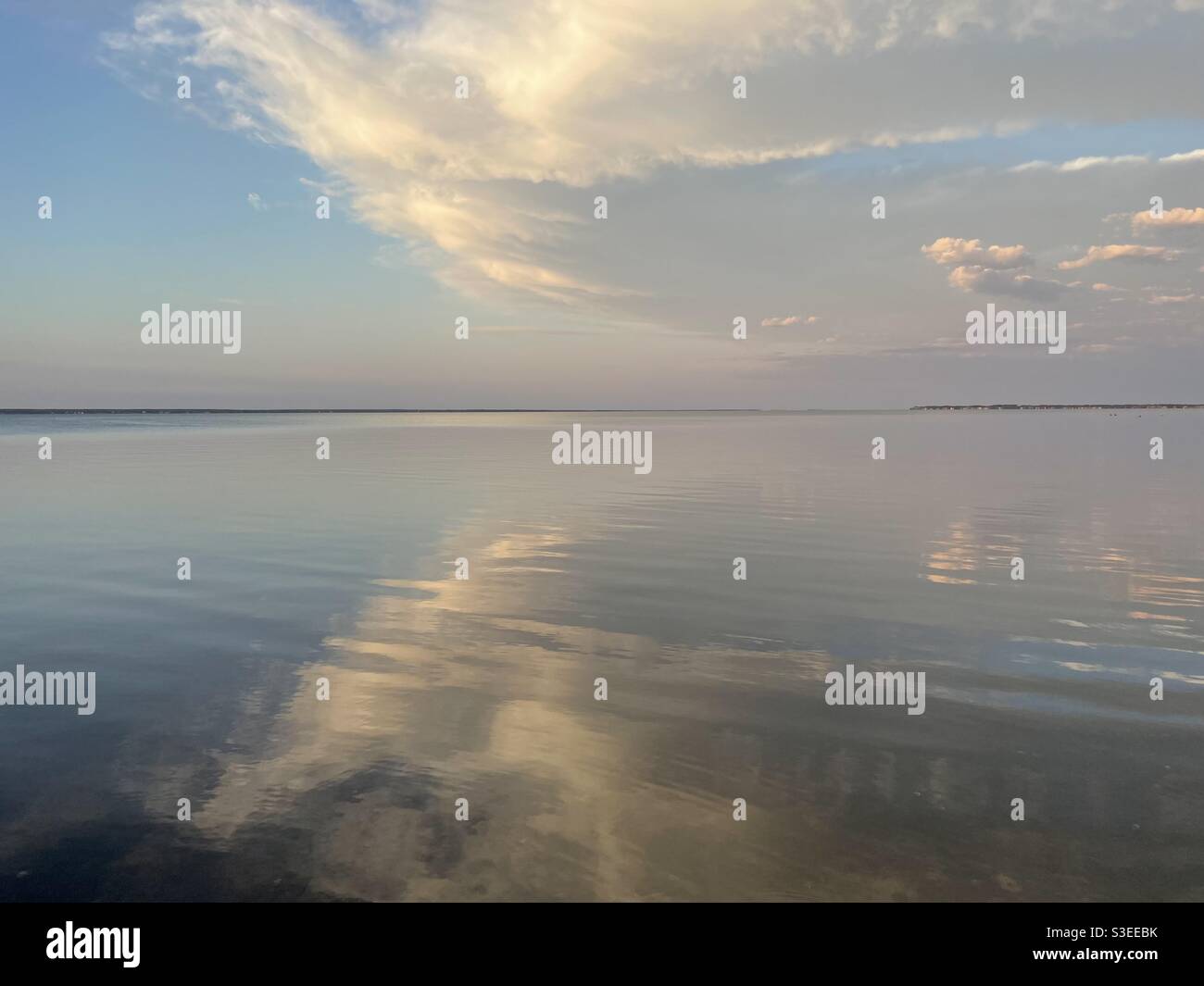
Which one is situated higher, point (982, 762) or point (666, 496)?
point (666, 496)

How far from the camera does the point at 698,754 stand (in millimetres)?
10023

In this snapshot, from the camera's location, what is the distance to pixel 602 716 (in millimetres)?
11383

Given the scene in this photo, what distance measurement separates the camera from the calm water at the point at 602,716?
24.9ft

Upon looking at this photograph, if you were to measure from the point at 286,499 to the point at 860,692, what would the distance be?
98.1 feet

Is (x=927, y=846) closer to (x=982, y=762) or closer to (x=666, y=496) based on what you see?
(x=982, y=762)

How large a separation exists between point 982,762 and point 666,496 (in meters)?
28.2

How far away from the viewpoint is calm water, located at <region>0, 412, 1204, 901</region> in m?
7.58

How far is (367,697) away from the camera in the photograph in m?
12.1

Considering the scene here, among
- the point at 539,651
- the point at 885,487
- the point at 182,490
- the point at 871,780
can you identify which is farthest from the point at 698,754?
the point at 182,490

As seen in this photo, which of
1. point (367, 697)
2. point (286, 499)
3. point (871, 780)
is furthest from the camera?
point (286, 499)
